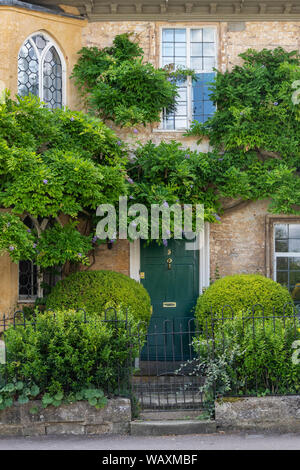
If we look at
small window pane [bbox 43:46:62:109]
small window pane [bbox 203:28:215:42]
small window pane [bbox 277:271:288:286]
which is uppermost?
small window pane [bbox 203:28:215:42]

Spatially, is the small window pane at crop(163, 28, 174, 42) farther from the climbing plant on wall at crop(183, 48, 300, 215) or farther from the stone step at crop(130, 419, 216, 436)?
the stone step at crop(130, 419, 216, 436)

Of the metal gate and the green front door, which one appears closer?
the metal gate

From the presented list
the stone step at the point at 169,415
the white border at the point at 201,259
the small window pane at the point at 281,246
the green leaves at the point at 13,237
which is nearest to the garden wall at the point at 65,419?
the stone step at the point at 169,415

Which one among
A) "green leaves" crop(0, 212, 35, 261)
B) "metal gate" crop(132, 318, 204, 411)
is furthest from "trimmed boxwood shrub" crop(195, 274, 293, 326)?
"green leaves" crop(0, 212, 35, 261)

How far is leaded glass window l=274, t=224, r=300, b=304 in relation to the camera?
1151cm

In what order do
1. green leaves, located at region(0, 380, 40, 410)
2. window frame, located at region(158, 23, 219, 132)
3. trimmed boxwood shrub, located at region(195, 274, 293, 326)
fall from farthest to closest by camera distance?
1. window frame, located at region(158, 23, 219, 132)
2. trimmed boxwood shrub, located at region(195, 274, 293, 326)
3. green leaves, located at region(0, 380, 40, 410)

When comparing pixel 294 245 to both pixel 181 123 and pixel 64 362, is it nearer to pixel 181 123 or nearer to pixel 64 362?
pixel 181 123

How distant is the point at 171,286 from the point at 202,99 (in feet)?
12.4

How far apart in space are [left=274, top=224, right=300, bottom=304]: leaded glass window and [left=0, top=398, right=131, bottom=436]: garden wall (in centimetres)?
529

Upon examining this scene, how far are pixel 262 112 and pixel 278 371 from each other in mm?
5451

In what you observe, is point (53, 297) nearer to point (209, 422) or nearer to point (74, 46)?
point (209, 422)

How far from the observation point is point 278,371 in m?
7.37

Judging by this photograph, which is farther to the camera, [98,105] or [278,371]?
[98,105]

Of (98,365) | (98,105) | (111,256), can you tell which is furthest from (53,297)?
(98,105)
